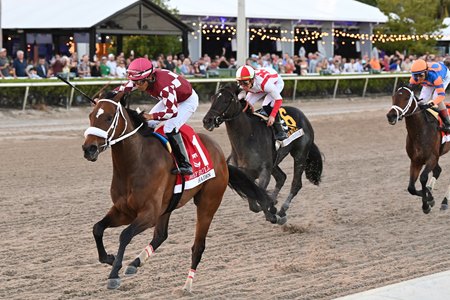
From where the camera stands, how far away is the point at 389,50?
38.2 m

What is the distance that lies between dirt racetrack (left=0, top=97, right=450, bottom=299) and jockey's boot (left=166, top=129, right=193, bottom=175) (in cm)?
80

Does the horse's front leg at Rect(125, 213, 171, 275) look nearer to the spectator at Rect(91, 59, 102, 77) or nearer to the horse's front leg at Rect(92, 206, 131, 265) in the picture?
the horse's front leg at Rect(92, 206, 131, 265)

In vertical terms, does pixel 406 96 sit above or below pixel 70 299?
above

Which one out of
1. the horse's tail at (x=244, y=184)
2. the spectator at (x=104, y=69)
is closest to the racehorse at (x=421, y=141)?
the horse's tail at (x=244, y=184)

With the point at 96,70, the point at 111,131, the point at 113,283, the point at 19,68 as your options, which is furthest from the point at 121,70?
the point at 113,283

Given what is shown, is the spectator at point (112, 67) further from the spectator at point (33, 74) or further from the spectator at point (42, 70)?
the spectator at point (33, 74)

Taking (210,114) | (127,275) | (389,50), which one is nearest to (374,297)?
(127,275)

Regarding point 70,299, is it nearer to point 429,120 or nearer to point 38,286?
point 38,286

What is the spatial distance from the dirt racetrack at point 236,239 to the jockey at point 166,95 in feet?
3.10

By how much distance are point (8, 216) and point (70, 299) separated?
3.30 meters

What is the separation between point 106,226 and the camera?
19.6ft

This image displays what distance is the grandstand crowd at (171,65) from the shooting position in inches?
760

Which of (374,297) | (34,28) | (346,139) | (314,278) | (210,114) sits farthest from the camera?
(34,28)

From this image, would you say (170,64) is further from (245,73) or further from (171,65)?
(245,73)
